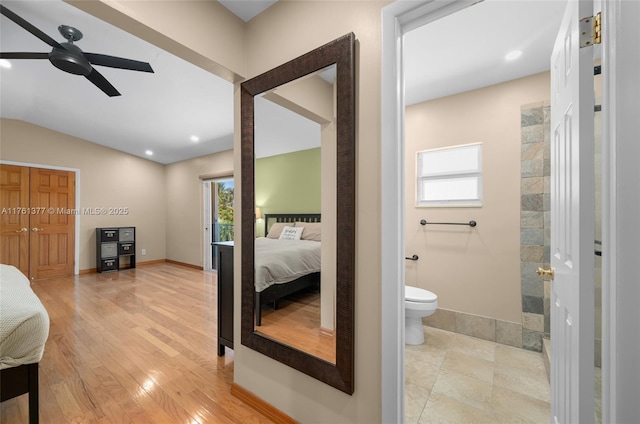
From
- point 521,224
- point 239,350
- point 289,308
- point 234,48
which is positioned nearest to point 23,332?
point 239,350

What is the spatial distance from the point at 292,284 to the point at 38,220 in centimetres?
606

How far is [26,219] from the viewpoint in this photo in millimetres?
4715

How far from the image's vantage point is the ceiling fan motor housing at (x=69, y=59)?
6.73ft

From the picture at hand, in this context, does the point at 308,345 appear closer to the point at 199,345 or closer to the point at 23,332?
the point at 23,332

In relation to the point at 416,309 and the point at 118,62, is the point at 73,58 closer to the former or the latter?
the point at 118,62

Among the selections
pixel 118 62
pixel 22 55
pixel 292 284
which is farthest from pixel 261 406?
pixel 22 55

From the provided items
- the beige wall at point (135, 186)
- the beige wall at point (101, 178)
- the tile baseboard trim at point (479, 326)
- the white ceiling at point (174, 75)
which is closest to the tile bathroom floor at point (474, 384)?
the tile baseboard trim at point (479, 326)

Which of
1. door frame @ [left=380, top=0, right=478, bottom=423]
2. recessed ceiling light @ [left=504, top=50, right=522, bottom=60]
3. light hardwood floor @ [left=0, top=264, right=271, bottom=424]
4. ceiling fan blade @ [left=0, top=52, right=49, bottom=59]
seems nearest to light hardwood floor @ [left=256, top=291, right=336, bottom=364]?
door frame @ [left=380, top=0, right=478, bottom=423]

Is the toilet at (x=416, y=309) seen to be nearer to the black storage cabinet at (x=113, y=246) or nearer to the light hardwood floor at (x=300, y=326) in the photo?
the light hardwood floor at (x=300, y=326)

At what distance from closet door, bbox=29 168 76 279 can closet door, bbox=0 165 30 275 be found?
0.08m

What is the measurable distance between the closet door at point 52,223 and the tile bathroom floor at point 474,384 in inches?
257

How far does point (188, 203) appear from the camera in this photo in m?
6.12

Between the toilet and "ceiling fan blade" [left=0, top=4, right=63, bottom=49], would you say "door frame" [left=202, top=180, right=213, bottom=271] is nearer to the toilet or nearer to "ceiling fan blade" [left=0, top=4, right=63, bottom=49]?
"ceiling fan blade" [left=0, top=4, right=63, bottom=49]

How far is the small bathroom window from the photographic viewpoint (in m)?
2.51
